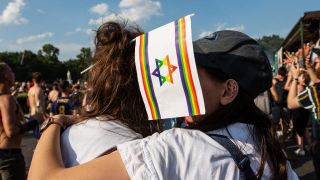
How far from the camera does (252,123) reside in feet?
3.91

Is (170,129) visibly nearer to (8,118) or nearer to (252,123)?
(252,123)

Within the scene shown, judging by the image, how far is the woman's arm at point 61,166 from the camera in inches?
39.4

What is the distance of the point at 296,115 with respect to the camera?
695 cm

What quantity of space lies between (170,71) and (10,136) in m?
2.54

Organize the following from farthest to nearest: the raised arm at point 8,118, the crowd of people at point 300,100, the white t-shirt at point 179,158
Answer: the crowd of people at point 300,100, the raised arm at point 8,118, the white t-shirt at point 179,158

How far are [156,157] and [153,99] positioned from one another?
233 millimetres

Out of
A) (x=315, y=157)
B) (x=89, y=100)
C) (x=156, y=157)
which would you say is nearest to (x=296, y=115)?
(x=315, y=157)

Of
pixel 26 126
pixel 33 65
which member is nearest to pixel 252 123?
pixel 26 126

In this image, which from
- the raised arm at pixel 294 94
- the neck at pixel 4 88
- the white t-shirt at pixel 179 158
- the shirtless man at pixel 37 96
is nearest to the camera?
the white t-shirt at pixel 179 158

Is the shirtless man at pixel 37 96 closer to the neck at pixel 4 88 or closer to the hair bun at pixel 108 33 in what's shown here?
the neck at pixel 4 88

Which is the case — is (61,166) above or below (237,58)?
below

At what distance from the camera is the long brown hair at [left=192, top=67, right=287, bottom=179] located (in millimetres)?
1123

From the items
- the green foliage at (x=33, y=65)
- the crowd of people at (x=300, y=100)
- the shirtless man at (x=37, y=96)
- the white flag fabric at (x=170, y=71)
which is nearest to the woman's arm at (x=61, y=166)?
the white flag fabric at (x=170, y=71)

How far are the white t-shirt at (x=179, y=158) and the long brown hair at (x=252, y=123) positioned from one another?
0.29 ft
